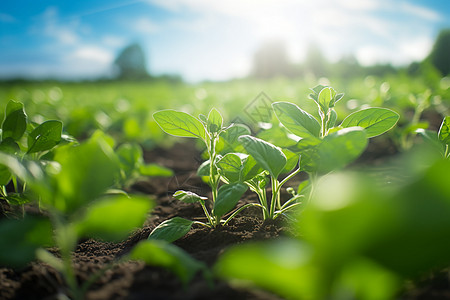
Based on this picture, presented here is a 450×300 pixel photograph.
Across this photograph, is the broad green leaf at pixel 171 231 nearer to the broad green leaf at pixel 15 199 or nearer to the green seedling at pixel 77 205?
the green seedling at pixel 77 205

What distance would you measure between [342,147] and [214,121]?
497 millimetres

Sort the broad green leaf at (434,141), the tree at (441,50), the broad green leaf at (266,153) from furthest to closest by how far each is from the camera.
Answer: the tree at (441,50)
the broad green leaf at (434,141)
the broad green leaf at (266,153)

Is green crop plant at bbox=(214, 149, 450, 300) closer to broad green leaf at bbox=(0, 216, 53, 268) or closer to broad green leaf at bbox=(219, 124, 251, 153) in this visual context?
broad green leaf at bbox=(0, 216, 53, 268)

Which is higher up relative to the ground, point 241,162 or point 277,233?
point 241,162

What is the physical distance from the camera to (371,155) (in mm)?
2900

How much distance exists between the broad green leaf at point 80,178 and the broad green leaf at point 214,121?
52cm

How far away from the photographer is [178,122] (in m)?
1.17

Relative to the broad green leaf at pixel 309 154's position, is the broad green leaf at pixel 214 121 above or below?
above

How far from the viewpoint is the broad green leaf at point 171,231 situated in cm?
112

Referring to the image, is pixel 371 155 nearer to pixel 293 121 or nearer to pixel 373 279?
pixel 293 121

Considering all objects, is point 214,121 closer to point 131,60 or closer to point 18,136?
point 18,136

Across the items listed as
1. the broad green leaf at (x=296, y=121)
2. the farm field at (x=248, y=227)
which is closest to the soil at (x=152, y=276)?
the farm field at (x=248, y=227)

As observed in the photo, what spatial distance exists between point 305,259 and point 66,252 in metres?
0.57

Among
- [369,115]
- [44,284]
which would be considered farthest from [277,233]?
[44,284]
